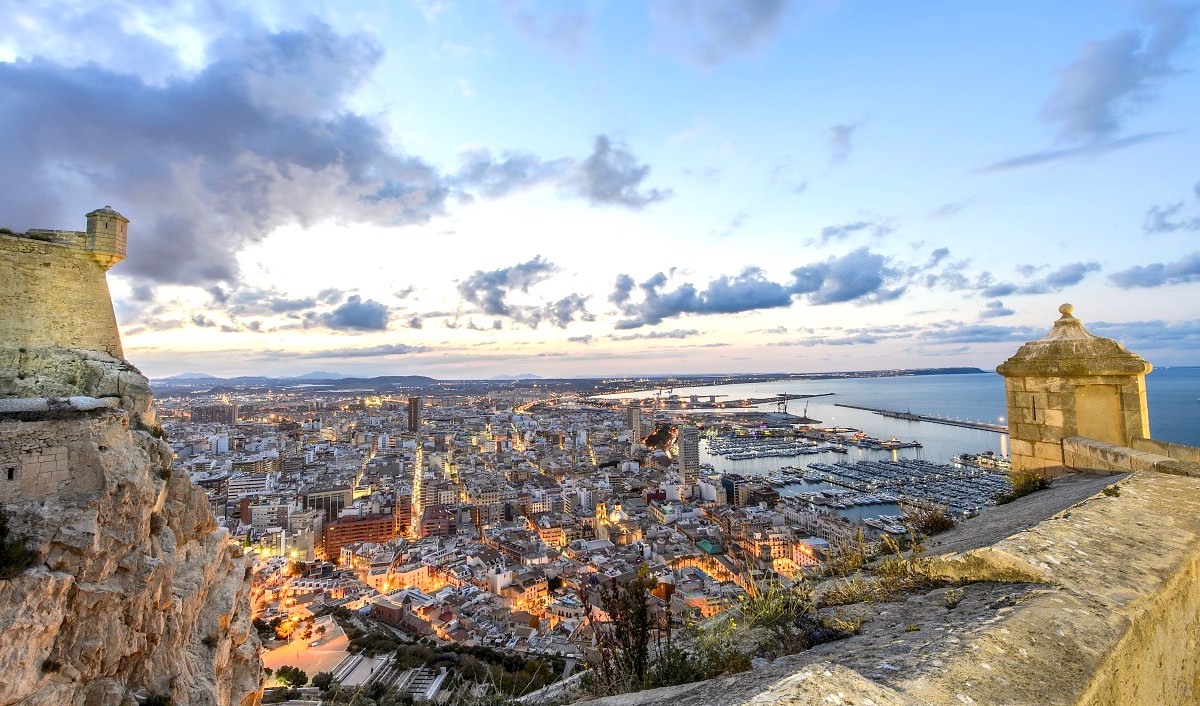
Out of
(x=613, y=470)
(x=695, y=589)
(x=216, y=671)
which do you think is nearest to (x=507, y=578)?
(x=695, y=589)

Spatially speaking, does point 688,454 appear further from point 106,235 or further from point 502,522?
point 106,235

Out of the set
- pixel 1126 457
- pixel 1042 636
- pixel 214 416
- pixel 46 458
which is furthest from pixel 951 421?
pixel 214 416

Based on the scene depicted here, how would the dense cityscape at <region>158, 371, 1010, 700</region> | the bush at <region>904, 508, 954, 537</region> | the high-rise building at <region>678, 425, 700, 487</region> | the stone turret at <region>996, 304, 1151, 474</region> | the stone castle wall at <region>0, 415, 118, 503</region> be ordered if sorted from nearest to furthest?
the bush at <region>904, 508, 954, 537</region>
the stone turret at <region>996, 304, 1151, 474</region>
the stone castle wall at <region>0, 415, 118, 503</region>
the dense cityscape at <region>158, 371, 1010, 700</region>
the high-rise building at <region>678, 425, 700, 487</region>

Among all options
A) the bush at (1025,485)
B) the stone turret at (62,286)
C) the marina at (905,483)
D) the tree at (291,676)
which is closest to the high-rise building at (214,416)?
the tree at (291,676)

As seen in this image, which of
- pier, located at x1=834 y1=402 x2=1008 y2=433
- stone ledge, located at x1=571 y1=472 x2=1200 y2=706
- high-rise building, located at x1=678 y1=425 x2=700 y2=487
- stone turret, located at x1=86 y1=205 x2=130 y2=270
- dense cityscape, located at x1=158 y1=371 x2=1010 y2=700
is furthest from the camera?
pier, located at x1=834 y1=402 x2=1008 y2=433

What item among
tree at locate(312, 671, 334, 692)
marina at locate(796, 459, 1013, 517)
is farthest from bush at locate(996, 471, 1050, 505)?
marina at locate(796, 459, 1013, 517)

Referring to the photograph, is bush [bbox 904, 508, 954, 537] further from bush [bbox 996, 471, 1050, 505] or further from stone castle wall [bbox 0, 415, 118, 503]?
stone castle wall [bbox 0, 415, 118, 503]

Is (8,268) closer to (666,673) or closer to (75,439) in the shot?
(75,439)

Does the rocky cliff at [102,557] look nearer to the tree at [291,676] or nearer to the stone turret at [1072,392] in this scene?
the tree at [291,676]
